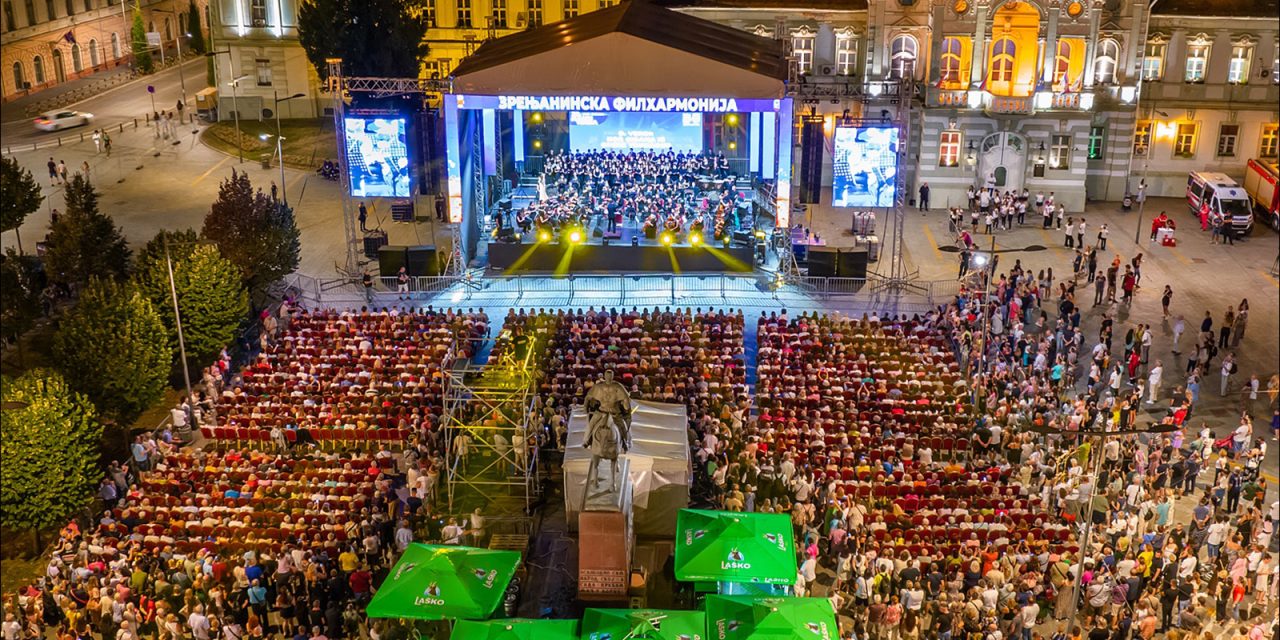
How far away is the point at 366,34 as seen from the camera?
211 feet

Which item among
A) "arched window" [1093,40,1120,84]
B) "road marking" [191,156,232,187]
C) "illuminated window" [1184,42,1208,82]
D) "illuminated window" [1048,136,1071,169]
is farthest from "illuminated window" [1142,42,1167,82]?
"road marking" [191,156,232,187]

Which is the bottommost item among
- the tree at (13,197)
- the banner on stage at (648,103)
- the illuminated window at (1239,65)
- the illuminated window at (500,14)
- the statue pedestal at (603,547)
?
the statue pedestal at (603,547)

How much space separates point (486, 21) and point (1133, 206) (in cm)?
3470

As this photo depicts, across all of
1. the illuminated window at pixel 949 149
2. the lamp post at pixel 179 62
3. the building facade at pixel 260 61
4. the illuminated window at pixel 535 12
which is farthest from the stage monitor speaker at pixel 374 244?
the lamp post at pixel 179 62

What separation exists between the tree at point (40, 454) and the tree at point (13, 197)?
17675mm

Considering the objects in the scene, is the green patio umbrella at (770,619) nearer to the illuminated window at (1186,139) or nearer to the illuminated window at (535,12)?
the illuminated window at (1186,139)

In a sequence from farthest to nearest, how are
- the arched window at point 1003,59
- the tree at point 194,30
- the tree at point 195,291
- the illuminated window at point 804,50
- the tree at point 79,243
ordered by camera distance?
the tree at point 194,30 < the illuminated window at point 804,50 < the arched window at point 1003,59 < the tree at point 79,243 < the tree at point 195,291

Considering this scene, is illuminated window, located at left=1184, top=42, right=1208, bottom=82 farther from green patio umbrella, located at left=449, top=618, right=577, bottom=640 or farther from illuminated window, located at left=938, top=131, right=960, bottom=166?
green patio umbrella, located at left=449, top=618, right=577, bottom=640

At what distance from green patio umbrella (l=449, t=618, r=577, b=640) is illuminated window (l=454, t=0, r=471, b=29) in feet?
169

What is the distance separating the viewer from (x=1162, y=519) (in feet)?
99.4

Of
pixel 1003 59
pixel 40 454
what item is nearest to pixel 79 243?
pixel 40 454

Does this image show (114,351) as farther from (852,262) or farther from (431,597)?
(852,262)

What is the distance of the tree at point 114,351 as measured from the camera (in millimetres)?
34531

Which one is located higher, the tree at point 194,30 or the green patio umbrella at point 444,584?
the tree at point 194,30
